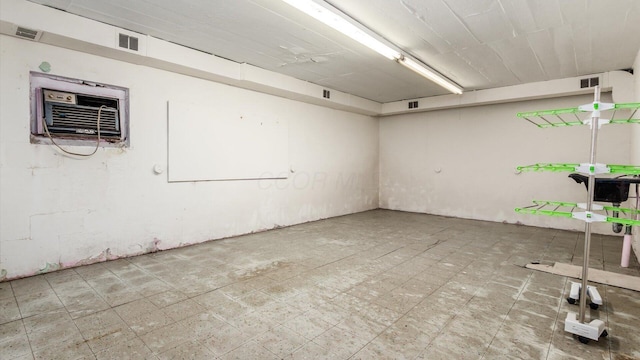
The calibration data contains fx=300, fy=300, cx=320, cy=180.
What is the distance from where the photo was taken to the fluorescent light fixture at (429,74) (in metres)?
4.50

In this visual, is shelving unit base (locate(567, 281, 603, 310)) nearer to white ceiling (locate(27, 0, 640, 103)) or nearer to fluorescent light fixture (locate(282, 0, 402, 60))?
white ceiling (locate(27, 0, 640, 103))

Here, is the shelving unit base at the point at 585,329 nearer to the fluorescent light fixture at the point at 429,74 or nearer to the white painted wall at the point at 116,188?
the fluorescent light fixture at the point at 429,74

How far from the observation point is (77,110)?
3.63 meters

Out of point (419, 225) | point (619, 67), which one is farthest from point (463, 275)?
point (619, 67)

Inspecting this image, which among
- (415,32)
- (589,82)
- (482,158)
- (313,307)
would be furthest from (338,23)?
(482,158)

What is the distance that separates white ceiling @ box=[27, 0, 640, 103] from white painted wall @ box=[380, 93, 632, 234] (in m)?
1.34

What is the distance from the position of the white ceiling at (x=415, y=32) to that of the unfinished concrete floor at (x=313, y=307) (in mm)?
2914

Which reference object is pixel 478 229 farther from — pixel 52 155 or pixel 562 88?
pixel 52 155

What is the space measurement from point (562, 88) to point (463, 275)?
14.7ft

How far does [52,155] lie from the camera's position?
3.51 metres

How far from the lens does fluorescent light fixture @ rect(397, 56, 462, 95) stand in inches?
177

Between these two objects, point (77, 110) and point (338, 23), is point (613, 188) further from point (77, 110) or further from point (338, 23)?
point (77, 110)

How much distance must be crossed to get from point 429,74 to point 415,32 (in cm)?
153

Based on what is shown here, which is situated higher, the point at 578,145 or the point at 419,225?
the point at 578,145
